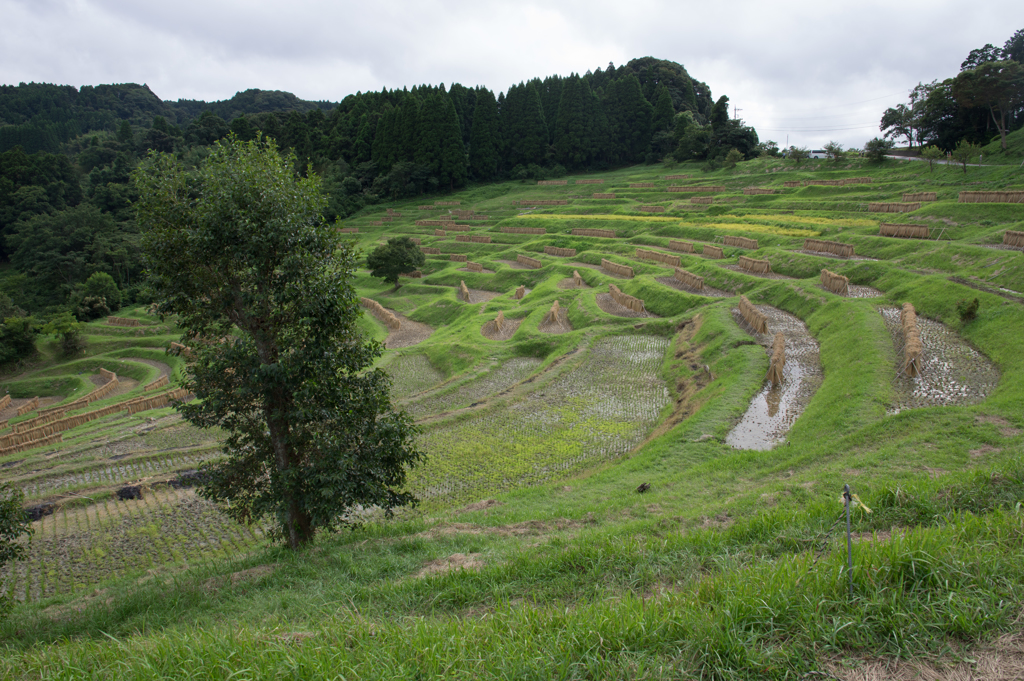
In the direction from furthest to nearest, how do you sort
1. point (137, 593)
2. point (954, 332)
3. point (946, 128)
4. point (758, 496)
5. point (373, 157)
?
1. point (373, 157)
2. point (946, 128)
3. point (954, 332)
4. point (758, 496)
5. point (137, 593)

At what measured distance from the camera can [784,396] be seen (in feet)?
68.3

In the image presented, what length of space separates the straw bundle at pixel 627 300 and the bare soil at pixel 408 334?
15.4 meters

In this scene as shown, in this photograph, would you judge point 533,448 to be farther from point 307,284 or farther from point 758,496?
point 307,284

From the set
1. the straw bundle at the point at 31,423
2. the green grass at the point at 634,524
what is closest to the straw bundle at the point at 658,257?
the green grass at the point at 634,524

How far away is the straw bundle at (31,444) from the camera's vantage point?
28.0m

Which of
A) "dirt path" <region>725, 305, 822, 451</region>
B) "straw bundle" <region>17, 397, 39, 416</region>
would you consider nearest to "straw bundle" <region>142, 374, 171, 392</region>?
"straw bundle" <region>17, 397, 39, 416</region>

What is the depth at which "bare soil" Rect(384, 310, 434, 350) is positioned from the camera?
4139 centimetres

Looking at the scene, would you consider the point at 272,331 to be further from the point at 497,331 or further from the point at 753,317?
the point at 497,331

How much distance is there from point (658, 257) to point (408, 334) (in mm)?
23651

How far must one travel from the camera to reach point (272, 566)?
10406mm

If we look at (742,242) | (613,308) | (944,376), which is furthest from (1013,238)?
(613,308)

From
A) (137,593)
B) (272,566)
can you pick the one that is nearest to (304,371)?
(272,566)

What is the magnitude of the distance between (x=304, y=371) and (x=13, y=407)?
49.8m

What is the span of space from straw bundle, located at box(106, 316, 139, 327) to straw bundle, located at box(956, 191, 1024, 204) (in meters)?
80.0
